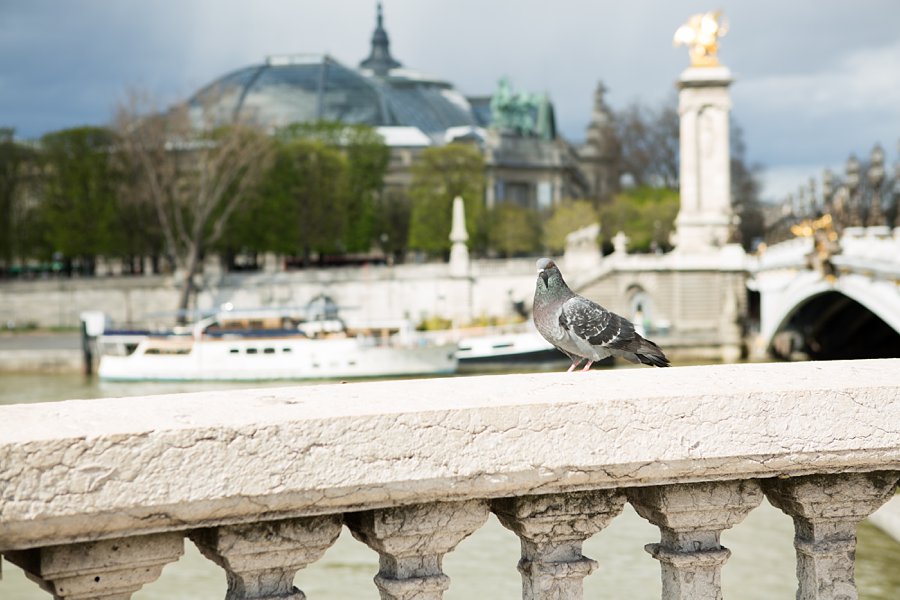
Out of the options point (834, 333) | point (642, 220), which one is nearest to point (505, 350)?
point (834, 333)

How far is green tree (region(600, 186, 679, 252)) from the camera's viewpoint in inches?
2640

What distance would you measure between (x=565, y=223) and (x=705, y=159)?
1790 cm

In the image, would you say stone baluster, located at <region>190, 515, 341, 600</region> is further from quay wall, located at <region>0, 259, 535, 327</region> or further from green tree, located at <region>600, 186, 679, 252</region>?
green tree, located at <region>600, 186, 679, 252</region>

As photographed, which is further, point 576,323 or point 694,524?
point 576,323

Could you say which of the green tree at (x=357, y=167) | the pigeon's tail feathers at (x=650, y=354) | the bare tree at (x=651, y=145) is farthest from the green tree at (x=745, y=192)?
the pigeon's tail feathers at (x=650, y=354)

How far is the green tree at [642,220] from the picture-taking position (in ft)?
220

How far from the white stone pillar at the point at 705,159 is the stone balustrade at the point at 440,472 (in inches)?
1858

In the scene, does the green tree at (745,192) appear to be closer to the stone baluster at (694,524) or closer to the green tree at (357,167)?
the green tree at (357,167)

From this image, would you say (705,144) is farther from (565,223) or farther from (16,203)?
(16,203)

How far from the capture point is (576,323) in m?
3.83

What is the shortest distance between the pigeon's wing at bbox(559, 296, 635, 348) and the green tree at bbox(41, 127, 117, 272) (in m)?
55.5

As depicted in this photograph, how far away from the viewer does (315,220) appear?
62.1 metres

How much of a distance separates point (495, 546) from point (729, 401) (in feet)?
46.5

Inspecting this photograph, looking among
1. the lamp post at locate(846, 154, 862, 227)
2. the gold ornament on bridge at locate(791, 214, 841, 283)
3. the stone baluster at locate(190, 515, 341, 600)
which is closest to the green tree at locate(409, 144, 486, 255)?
the lamp post at locate(846, 154, 862, 227)
